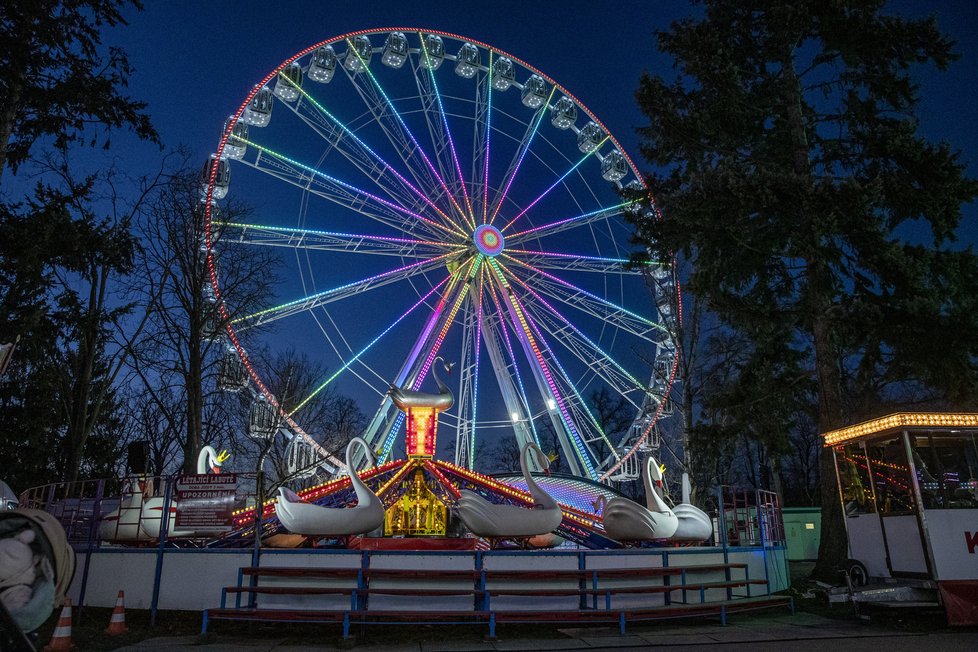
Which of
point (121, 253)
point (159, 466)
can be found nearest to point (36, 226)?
point (121, 253)

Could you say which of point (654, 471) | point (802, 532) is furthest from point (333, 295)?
point (802, 532)

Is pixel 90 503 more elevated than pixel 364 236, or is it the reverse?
pixel 364 236

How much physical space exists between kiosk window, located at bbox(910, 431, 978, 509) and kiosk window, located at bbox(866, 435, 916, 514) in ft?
0.57

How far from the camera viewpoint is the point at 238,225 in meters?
14.9

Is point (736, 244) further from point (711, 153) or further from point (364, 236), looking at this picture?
point (364, 236)

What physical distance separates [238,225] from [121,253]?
9.54 ft

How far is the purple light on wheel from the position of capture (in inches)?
683

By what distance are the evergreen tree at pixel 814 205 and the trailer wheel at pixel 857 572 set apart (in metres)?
2.08

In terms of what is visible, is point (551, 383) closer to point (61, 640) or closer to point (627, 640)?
A: point (627, 640)

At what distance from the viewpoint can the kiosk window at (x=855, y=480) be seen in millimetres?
9188

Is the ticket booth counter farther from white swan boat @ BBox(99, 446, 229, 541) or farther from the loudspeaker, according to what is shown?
the loudspeaker

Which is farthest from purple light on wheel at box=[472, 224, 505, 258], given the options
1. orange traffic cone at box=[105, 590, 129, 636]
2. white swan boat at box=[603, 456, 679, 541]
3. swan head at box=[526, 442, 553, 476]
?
orange traffic cone at box=[105, 590, 129, 636]

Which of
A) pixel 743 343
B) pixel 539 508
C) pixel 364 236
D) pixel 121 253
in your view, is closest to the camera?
pixel 539 508

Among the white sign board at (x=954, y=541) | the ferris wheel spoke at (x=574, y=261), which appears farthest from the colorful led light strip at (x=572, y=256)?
the white sign board at (x=954, y=541)
